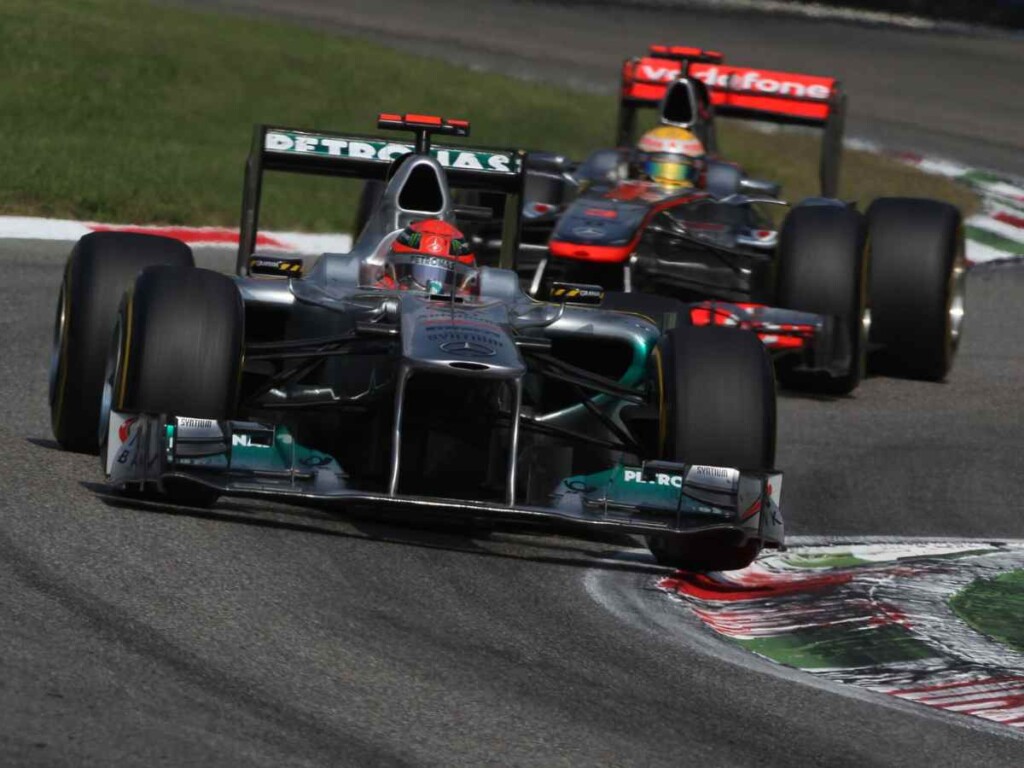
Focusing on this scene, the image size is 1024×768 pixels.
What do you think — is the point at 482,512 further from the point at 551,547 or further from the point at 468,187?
the point at 468,187

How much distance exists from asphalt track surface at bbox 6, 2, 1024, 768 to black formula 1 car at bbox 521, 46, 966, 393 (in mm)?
3528

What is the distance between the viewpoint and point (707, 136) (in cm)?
1494

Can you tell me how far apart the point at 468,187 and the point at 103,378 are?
2.53m

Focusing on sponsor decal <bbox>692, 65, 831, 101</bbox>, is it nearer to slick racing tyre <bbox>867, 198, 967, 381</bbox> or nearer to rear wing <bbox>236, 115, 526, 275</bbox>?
slick racing tyre <bbox>867, 198, 967, 381</bbox>

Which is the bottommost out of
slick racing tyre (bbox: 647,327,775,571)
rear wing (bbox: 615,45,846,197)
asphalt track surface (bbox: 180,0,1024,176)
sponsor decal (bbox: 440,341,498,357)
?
slick racing tyre (bbox: 647,327,775,571)

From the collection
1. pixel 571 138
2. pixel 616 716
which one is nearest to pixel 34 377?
pixel 616 716

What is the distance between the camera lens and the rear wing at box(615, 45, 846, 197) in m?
14.8

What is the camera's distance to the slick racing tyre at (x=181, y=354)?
718 centimetres

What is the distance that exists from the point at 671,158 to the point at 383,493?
306 inches

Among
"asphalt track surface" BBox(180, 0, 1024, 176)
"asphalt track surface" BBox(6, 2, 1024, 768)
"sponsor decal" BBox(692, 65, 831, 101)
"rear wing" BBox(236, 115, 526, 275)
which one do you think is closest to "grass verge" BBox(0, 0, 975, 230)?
"asphalt track surface" BBox(180, 0, 1024, 176)

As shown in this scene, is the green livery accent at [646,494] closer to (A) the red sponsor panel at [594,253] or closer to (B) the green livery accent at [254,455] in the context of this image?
(B) the green livery accent at [254,455]

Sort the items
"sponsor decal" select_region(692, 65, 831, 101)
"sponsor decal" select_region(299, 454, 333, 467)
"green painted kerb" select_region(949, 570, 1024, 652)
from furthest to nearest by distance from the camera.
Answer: "sponsor decal" select_region(692, 65, 831, 101), "sponsor decal" select_region(299, 454, 333, 467), "green painted kerb" select_region(949, 570, 1024, 652)

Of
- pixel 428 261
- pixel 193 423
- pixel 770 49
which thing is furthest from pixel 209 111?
pixel 193 423

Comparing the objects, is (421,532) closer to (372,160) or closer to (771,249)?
(372,160)
